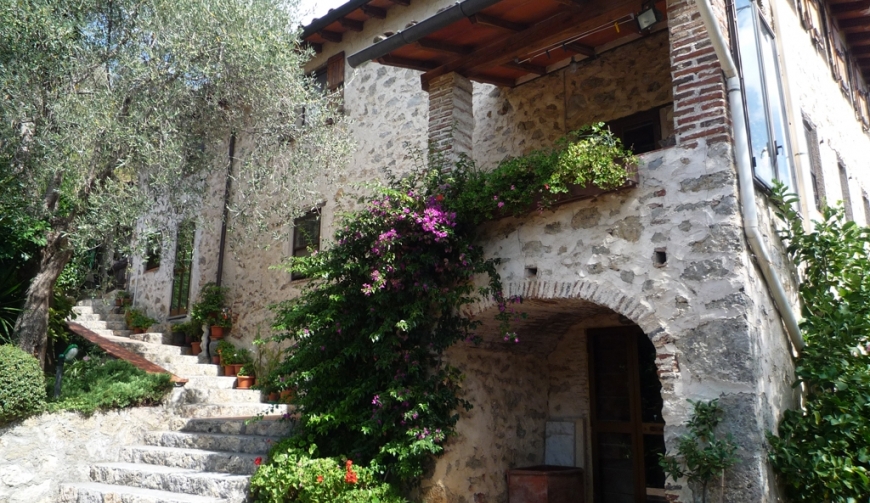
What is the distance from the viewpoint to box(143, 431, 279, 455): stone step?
7219 mm

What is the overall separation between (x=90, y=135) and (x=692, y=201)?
18.8 ft

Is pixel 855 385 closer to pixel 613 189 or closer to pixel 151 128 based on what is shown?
pixel 613 189

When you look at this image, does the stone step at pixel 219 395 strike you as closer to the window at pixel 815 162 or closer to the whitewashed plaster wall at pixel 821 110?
the whitewashed plaster wall at pixel 821 110

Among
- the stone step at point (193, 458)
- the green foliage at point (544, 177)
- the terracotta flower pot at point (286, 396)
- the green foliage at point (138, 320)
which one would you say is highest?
the green foliage at point (544, 177)

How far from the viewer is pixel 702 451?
4.55m

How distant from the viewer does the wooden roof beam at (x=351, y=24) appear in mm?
10055

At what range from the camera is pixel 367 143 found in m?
9.75

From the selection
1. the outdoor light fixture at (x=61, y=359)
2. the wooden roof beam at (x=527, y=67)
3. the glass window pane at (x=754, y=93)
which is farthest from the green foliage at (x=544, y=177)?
the outdoor light fixture at (x=61, y=359)

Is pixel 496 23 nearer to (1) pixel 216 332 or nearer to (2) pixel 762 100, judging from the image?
(2) pixel 762 100

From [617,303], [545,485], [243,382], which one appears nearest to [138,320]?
[243,382]

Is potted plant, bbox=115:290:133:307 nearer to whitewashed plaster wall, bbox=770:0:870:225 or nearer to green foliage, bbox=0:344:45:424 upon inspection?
green foliage, bbox=0:344:45:424

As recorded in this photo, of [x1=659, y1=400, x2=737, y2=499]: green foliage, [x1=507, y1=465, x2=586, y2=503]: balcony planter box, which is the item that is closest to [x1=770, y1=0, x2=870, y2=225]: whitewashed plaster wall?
[x1=659, y1=400, x2=737, y2=499]: green foliage

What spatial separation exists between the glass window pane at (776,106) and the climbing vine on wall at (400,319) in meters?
1.57

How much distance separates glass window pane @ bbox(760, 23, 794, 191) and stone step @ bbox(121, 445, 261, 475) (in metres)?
5.71
